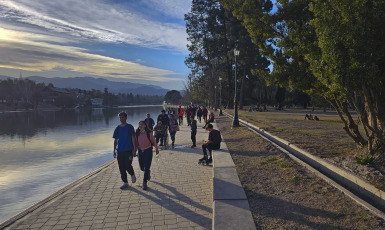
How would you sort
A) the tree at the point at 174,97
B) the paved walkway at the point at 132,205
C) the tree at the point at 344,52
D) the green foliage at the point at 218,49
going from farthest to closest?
the tree at the point at 174,97, the green foliage at the point at 218,49, the tree at the point at 344,52, the paved walkway at the point at 132,205

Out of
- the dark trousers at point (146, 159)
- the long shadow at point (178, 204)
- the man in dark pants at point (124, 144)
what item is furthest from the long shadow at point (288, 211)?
the man in dark pants at point (124, 144)

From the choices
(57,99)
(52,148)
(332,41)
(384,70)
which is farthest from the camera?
(57,99)

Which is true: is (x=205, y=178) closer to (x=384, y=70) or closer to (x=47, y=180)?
(x=384, y=70)

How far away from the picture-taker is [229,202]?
4.38m

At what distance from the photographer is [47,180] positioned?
27.0 ft

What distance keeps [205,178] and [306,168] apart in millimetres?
2540

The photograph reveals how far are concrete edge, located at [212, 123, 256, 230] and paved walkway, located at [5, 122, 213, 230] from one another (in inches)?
9.9

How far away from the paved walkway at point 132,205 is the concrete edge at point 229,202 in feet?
0.83

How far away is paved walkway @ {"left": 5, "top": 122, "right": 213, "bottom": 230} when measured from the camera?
4.08m

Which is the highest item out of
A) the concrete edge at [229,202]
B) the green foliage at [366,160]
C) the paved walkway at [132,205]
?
the green foliage at [366,160]

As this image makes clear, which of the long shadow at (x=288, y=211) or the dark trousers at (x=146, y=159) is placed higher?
the dark trousers at (x=146, y=159)

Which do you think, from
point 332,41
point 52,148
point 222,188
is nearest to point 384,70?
point 332,41

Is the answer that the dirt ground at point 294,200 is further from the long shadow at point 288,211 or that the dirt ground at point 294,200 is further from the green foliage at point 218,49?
the green foliage at point 218,49

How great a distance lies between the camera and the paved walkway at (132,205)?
408 cm
